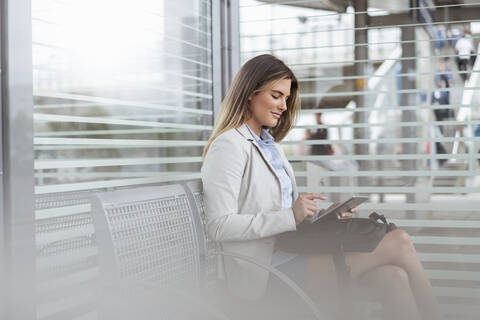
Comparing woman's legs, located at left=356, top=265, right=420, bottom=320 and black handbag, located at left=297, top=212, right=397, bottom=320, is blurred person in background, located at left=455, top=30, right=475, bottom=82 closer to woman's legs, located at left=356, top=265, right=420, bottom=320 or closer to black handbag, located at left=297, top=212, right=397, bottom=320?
black handbag, located at left=297, top=212, right=397, bottom=320

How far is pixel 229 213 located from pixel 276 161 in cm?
42

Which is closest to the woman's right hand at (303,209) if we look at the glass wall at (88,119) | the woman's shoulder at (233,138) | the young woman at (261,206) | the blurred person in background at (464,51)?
the young woman at (261,206)

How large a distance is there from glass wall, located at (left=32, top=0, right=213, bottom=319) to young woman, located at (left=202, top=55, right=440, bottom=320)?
A: 0.32 m

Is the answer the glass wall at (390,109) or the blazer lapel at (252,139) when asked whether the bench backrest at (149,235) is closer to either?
the blazer lapel at (252,139)

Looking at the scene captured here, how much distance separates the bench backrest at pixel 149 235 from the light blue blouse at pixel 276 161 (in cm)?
40

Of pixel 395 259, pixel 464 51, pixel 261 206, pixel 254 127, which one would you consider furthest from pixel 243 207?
pixel 464 51

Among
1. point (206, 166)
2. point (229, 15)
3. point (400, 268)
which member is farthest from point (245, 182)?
point (229, 15)

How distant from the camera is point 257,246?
2.15 metres

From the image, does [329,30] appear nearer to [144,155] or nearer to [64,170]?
[144,155]

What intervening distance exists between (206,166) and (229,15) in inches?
52.3

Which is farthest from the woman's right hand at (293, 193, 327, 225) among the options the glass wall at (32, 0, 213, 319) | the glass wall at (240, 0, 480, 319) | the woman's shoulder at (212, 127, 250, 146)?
the glass wall at (240, 0, 480, 319)

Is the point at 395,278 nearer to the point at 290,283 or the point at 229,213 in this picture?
the point at 290,283

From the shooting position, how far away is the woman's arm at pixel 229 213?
6.89ft

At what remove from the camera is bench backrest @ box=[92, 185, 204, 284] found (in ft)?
5.64
